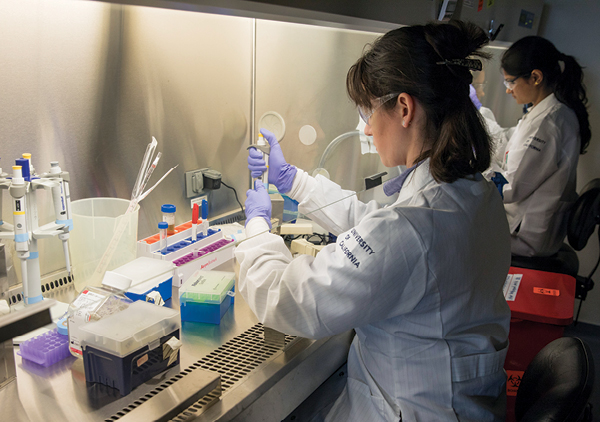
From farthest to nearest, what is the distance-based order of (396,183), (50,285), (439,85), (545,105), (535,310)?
(545,105), (535,310), (50,285), (396,183), (439,85)

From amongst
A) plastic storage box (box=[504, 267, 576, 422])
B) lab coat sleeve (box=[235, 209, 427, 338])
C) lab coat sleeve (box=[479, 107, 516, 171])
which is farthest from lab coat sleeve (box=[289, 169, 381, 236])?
lab coat sleeve (box=[479, 107, 516, 171])

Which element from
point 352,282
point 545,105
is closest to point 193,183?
point 352,282

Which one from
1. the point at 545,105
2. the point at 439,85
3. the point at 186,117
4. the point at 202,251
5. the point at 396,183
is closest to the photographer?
the point at 439,85

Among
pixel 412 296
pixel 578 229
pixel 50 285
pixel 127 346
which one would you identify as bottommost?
pixel 578 229

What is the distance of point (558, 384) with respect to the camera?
3.41 ft

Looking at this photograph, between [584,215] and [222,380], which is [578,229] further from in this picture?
[222,380]

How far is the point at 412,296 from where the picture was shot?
955 millimetres

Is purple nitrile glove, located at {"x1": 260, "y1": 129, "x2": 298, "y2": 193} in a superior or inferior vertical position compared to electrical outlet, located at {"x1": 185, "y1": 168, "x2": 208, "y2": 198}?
superior

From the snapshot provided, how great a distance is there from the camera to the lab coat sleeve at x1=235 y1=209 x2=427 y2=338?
3.04ft

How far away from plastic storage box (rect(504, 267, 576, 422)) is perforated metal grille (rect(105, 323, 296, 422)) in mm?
1105

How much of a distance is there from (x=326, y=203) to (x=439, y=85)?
590 mm

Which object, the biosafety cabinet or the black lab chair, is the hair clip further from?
the black lab chair

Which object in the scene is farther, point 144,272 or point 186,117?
point 186,117

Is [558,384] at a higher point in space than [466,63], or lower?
lower
